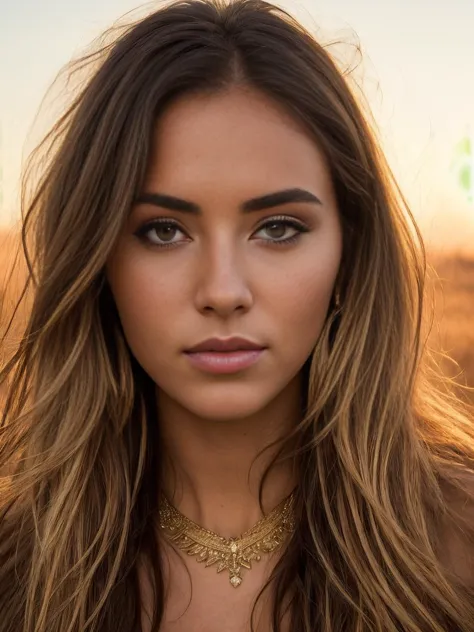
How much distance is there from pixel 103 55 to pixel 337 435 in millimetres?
1214

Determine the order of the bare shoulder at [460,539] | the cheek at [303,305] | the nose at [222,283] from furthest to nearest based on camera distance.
Answer: the bare shoulder at [460,539] → the cheek at [303,305] → the nose at [222,283]

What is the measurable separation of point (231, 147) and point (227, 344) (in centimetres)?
47

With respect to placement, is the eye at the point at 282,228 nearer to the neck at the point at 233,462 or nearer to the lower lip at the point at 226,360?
the lower lip at the point at 226,360

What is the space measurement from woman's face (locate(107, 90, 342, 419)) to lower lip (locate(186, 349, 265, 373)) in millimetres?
23

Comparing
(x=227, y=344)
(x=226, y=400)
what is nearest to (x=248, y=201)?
(x=227, y=344)

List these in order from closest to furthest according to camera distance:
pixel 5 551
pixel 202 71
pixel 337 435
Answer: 1. pixel 202 71
2. pixel 337 435
3. pixel 5 551

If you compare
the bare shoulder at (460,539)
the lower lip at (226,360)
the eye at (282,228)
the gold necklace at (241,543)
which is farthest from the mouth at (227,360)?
the bare shoulder at (460,539)

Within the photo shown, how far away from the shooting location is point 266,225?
2648mm

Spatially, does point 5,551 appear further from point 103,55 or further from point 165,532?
point 103,55

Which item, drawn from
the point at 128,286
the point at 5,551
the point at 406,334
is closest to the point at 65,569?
the point at 5,551

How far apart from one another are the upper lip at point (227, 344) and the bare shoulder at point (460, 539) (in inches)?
29.8

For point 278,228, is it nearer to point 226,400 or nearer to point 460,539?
point 226,400

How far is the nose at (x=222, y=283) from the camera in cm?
250

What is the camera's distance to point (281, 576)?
2828 mm
